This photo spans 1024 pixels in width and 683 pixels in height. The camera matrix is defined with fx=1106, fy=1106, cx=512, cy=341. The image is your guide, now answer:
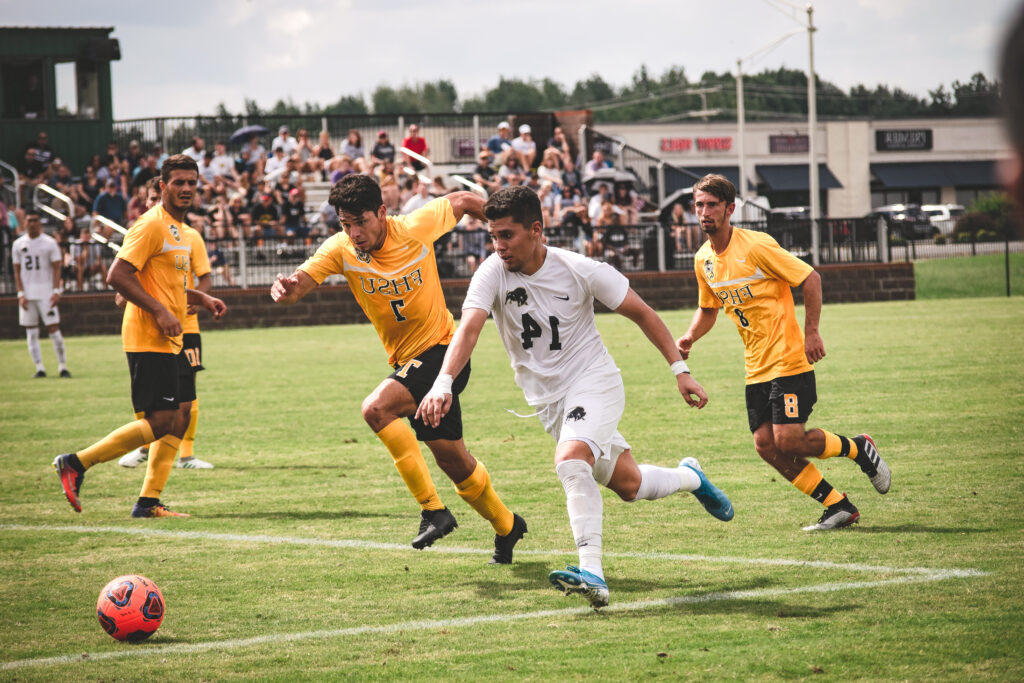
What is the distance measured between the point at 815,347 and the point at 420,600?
291 centimetres

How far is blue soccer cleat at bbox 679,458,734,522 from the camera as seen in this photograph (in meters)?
6.64

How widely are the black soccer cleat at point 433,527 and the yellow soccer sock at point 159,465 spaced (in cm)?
247

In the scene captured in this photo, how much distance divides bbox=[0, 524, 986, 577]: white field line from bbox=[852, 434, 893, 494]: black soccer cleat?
1.34 m

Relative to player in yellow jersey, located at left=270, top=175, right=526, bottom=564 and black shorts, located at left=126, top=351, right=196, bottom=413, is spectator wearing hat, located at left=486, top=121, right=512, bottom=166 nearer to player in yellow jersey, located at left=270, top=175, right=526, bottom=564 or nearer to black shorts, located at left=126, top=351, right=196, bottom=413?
black shorts, located at left=126, top=351, right=196, bottom=413

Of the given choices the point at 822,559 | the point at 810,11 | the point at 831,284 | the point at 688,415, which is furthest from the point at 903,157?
the point at 822,559

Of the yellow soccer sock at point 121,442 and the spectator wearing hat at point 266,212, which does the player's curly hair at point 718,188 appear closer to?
the yellow soccer sock at point 121,442

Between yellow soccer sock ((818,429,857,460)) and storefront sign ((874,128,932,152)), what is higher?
storefront sign ((874,128,932,152))

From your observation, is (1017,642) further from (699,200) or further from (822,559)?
(699,200)

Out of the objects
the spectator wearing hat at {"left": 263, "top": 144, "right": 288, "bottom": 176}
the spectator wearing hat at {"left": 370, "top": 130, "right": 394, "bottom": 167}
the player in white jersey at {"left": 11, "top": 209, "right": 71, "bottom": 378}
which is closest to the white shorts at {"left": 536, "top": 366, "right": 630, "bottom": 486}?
the player in white jersey at {"left": 11, "top": 209, "right": 71, "bottom": 378}

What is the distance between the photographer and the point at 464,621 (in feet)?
17.2

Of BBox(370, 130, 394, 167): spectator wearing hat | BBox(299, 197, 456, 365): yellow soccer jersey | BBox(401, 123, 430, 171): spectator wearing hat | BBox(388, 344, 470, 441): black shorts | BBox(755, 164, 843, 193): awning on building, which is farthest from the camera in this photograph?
BBox(755, 164, 843, 193): awning on building

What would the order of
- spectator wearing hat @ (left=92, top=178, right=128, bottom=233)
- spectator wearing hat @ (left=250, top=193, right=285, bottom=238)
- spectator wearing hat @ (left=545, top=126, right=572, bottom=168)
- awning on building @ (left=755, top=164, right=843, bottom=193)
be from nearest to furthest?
spectator wearing hat @ (left=92, top=178, right=128, bottom=233), spectator wearing hat @ (left=250, top=193, right=285, bottom=238), spectator wearing hat @ (left=545, top=126, right=572, bottom=168), awning on building @ (left=755, top=164, right=843, bottom=193)

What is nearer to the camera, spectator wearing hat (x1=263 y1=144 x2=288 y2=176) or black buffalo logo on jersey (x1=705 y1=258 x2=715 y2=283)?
black buffalo logo on jersey (x1=705 y1=258 x2=715 y2=283)

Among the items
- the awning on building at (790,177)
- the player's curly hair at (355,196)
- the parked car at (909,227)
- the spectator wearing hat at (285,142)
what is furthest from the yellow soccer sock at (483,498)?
the awning on building at (790,177)
